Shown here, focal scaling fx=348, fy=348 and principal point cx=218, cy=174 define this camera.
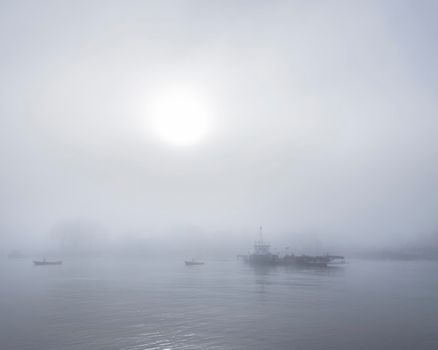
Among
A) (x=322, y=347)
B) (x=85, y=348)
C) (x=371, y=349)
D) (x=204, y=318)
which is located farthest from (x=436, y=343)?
(x=85, y=348)

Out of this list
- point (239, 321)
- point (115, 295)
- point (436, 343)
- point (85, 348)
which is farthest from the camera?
point (115, 295)

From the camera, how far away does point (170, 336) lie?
164ft

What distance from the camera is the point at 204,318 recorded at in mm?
62406

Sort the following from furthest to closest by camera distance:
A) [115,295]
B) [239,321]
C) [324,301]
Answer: [115,295] → [324,301] → [239,321]

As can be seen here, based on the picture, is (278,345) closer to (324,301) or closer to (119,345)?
(119,345)

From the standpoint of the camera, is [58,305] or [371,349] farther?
[58,305]

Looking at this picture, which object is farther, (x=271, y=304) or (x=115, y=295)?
(x=115, y=295)

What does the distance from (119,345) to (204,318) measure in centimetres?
2018

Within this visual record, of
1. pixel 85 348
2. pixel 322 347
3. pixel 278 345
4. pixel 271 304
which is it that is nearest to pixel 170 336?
pixel 85 348

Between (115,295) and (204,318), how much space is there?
3914 cm

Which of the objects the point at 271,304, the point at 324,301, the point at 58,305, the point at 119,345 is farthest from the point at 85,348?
the point at 324,301

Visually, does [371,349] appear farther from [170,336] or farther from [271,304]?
[271,304]

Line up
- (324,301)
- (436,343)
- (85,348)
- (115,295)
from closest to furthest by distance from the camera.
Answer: (85,348) → (436,343) → (324,301) → (115,295)

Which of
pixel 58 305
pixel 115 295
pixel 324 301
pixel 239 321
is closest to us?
pixel 239 321
